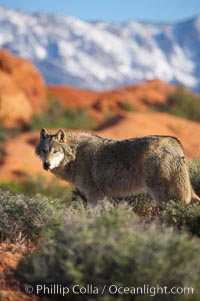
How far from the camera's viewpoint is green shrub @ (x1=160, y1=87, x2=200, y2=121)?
236 feet

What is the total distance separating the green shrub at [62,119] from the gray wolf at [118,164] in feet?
153

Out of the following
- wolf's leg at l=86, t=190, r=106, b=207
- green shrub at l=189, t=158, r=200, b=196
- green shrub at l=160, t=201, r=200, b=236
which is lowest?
green shrub at l=160, t=201, r=200, b=236

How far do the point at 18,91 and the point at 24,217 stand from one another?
196 feet

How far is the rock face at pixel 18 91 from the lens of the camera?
63062 mm

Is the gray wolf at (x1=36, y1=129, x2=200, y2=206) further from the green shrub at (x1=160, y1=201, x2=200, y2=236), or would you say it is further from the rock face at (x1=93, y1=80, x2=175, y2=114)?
the rock face at (x1=93, y1=80, x2=175, y2=114)

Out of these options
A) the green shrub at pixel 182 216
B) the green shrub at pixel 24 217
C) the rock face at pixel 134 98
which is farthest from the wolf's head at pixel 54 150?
the rock face at pixel 134 98

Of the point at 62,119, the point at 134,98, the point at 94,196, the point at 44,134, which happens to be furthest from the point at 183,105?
the point at 94,196

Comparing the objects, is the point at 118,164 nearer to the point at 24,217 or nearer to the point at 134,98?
the point at 24,217

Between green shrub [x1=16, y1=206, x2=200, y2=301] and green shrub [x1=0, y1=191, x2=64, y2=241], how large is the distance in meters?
1.55

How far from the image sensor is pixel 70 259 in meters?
6.12

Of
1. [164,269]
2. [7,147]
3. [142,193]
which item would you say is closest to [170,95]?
[7,147]

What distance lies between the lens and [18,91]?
67188 millimetres

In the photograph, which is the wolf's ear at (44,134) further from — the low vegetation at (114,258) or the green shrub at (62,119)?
the green shrub at (62,119)

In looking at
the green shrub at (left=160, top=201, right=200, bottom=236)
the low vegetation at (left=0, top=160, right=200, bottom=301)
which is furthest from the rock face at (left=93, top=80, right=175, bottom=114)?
the low vegetation at (left=0, top=160, right=200, bottom=301)
